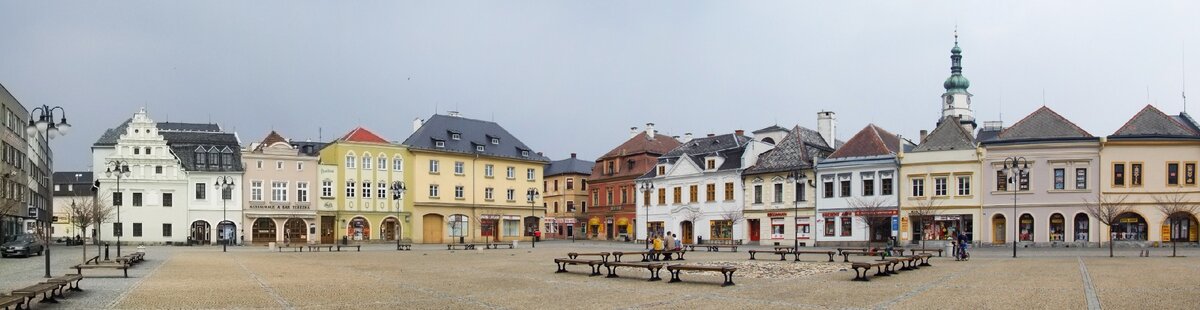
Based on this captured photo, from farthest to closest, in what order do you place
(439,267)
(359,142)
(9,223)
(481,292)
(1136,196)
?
(359,142)
(9,223)
(1136,196)
(439,267)
(481,292)

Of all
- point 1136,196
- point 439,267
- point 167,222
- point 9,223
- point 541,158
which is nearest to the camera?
point 439,267

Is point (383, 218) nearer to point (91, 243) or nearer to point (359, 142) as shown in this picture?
point (359, 142)

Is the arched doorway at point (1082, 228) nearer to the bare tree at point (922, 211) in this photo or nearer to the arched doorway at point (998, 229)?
the arched doorway at point (998, 229)

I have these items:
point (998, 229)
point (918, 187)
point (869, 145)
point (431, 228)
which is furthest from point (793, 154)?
point (431, 228)

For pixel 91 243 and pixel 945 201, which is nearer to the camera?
pixel 945 201

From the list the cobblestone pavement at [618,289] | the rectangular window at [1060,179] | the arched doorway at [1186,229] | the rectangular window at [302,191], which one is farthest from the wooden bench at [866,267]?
the rectangular window at [302,191]

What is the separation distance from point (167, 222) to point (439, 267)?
41.0 m

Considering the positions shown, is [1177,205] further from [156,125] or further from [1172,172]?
[156,125]

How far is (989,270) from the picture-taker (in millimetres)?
26734

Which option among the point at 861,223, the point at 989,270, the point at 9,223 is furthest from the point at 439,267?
the point at 9,223

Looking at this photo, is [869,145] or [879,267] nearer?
[879,267]

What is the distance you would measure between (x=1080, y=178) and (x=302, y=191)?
4938 cm

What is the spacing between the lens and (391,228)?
231 feet

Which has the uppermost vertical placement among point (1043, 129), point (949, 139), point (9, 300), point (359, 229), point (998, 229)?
point (1043, 129)
